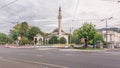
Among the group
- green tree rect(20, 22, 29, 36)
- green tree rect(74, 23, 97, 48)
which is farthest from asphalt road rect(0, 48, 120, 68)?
green tree rect(20, 22, 29, 36)

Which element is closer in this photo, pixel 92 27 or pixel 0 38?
pixel 92 27

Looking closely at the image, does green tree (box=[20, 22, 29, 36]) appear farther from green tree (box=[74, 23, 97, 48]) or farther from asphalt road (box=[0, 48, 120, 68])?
asphalt road (box=[0, 48, 120, 68])

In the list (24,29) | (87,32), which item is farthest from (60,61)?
(24,29)

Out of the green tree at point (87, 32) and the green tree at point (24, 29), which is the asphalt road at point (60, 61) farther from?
the green tree at point (24, 29)

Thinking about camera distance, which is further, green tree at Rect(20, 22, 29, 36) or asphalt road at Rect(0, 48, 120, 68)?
green tree at Rect(20, 22, 29, 36)

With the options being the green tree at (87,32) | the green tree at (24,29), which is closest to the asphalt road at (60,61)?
the green tree at (87,32)

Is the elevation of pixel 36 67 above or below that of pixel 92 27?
below

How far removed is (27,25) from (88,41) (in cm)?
8666

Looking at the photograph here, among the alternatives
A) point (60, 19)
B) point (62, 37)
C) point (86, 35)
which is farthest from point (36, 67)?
point (62, 37)

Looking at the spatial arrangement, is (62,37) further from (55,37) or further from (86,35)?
(86,35)

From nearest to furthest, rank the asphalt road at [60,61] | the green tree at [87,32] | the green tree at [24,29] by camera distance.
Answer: the asphalt road at [60,61], the green tree at [87,32], the green tree at [24,29]

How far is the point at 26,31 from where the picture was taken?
156375mm

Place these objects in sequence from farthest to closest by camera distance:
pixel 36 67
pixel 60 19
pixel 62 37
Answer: pixel 62 37 < pixel 60 19 < pixel 36 67

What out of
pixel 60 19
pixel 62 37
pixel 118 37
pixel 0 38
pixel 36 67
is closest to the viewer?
pixel 36 67
